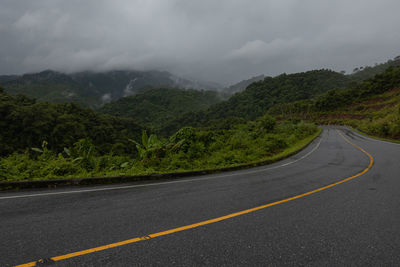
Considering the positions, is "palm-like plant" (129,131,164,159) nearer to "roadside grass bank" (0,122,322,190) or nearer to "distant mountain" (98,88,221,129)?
"roadside grass bank" (0,122,322,190)

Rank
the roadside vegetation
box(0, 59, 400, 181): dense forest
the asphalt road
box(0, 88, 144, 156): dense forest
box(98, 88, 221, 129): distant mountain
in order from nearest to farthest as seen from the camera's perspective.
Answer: the asphalt road < the roadside vegetation < box(0, 59, 400, 181): dense forest < box(0, 88, 144, 156): dense forest < box(98, 88, 221, 129): distant mountain

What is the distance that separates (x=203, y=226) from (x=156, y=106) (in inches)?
6267

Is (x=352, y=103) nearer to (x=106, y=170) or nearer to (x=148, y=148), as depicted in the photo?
(x=148, y=148)

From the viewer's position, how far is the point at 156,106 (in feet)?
514

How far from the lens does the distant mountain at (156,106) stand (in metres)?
136

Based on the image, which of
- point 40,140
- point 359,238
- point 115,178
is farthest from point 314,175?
point 40,140

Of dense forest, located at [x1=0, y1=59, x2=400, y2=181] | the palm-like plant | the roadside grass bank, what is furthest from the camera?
the palm-like plant

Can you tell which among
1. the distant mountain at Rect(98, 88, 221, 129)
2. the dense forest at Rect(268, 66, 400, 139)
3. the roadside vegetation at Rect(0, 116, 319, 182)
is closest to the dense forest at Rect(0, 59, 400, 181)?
the roadside vegetation at Rect(0, 116, 319, 182)

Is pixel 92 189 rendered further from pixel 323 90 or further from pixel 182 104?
pixel 182 104

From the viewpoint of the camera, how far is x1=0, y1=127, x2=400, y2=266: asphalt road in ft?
8.80

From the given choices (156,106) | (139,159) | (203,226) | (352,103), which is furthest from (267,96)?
(203,226)

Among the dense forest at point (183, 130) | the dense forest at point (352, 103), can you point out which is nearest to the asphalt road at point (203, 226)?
the dense forest at point (183, 130)

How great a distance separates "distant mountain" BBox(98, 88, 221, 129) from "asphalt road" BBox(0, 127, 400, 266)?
368 ft

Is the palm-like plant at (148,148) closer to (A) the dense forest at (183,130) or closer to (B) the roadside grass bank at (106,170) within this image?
(A) the dense forest at (183,130)
